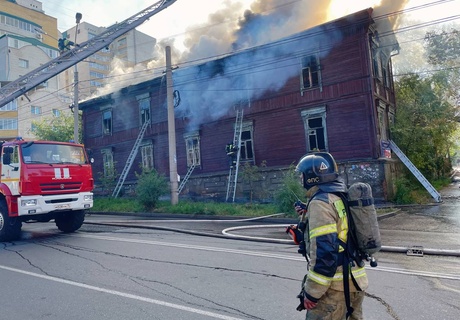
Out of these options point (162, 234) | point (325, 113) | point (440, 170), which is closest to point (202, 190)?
point (325, 113)

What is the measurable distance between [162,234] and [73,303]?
577cm

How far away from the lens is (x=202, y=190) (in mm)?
22953

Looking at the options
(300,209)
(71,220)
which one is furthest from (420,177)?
(300,209)

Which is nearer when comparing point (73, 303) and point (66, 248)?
point (73, 303)

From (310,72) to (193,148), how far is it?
362 inches

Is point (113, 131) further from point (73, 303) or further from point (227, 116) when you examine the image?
point (73, 303)

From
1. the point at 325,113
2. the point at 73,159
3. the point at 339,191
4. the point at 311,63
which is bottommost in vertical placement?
the point at 339,191

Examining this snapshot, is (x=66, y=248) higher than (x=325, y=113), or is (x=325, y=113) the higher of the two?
(x=325, y=113)

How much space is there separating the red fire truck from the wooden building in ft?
39.6

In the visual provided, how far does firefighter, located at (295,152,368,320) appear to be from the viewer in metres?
2.32

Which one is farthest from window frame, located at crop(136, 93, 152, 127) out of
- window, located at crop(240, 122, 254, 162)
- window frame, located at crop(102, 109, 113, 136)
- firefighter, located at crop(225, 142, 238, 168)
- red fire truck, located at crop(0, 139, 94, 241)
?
red fire truck, located at crop(0, 139, 94, 241)

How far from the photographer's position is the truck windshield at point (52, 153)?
923 centimetres

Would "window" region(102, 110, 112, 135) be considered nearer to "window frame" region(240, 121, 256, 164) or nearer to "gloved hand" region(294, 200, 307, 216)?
"window frame" region(240, 121, 256, 164)

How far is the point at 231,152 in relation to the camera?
65.6 ft
